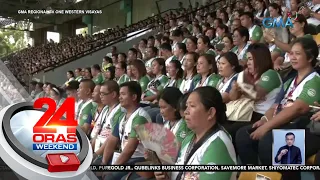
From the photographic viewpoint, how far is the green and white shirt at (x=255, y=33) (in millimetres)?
2497

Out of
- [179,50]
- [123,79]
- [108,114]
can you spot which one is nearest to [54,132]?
[108,114]

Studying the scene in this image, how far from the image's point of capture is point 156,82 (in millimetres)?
2963

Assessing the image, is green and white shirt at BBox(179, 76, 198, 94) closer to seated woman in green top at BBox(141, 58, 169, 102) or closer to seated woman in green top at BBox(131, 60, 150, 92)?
seated woman in green top at BBox(141, 58, 169, 102)

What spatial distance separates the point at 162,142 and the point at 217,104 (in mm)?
282

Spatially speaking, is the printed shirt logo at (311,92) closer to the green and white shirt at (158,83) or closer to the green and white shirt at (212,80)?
the green and white shirt at (212,80)

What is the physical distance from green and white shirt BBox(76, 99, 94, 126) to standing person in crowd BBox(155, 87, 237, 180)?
465 millimetres

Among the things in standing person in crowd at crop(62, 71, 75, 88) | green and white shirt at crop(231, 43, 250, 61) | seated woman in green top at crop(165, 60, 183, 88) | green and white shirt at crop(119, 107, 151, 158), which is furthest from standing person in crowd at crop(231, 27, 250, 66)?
standing person in crowd at crop(62, 71, 75, 88)

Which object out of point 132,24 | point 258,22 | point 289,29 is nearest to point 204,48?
point 258,22

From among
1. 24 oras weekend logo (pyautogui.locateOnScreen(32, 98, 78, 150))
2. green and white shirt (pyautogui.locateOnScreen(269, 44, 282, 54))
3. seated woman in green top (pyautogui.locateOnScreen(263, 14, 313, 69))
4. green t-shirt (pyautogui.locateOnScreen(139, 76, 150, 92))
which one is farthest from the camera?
green t-shirt (pyautogui.locateOnScreen(139, 76, 150, 92))

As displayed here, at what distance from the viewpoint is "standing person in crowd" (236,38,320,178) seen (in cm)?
187

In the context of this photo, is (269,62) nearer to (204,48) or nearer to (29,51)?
(29,51)

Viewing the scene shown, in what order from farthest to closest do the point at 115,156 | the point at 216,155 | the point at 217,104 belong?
1. the point at 115,156
2. the point at 217,104
3. the point at 216,155

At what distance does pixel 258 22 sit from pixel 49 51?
1.29 meters

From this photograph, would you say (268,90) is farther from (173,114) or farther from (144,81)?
(144,81)
